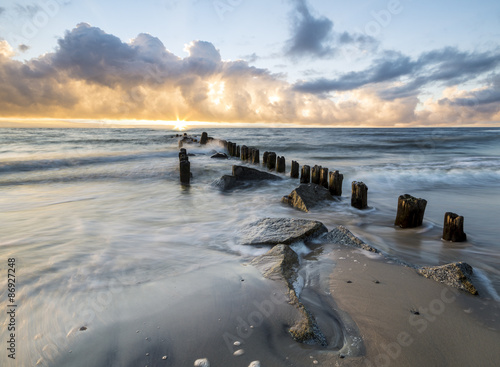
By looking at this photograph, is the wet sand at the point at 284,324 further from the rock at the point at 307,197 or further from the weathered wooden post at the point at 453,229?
the rock at the point at 307,197

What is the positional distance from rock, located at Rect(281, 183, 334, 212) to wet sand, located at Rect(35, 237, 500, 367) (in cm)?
335

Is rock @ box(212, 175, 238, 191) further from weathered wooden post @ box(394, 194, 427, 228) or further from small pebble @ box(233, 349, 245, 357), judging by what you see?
small pebble @ box(233, 349, 245, 357)

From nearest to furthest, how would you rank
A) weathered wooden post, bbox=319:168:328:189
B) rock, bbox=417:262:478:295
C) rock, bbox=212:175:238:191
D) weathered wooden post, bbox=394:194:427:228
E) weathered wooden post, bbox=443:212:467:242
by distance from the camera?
1. rock, bbox=417:262:478:295
2. weathered wooden post, bbox=443:212:467:242
3. weathered wooden post, bbox=394:194:427:228
4. weathered wooden post, bbox=319:168:328:189
5. rock, bbox=212:175:238:191

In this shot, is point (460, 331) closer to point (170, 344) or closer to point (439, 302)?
point (439, 302)

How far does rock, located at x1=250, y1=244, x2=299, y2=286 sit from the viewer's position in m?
3.13

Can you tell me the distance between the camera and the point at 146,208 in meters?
7.03

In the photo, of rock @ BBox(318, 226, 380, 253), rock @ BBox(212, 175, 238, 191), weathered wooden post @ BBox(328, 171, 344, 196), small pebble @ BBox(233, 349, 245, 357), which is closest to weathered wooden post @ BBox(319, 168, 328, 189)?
weathered wooden post @ BBox(328, 171, 344, 196)

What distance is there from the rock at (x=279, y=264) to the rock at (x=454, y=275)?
1.48 meters

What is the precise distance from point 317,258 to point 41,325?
3069 millimetres

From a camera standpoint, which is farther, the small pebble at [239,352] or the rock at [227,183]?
the rock at [227,183]

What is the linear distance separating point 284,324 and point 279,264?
3.16 feet

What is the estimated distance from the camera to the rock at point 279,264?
10.3 ft

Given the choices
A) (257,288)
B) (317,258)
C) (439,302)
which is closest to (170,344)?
(257,288)

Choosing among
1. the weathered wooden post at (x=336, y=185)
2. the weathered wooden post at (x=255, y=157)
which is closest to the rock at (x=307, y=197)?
the weathered wooden post at (x=336, y=185)
